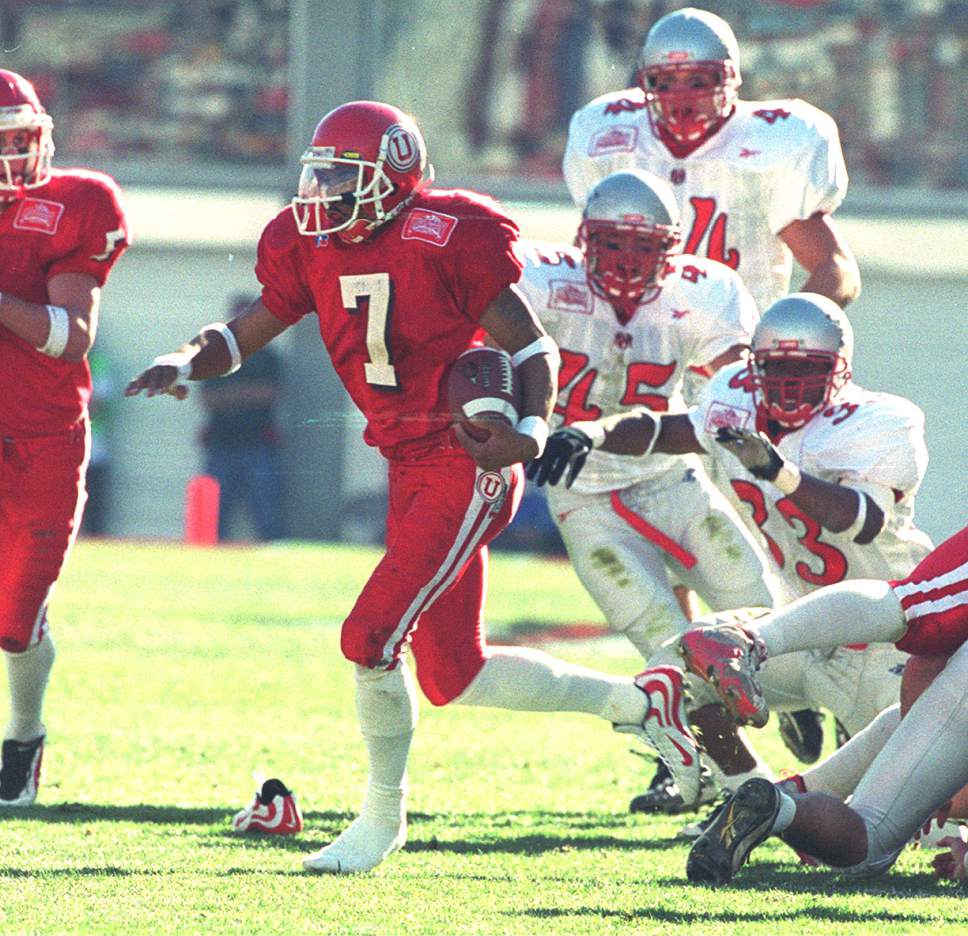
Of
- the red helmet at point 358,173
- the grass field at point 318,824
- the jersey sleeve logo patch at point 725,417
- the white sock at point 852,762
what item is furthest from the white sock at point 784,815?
the red helmet at point 358,173

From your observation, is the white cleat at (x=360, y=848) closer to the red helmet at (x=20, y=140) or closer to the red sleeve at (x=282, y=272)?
the red sleeve at (x=282, y=272)

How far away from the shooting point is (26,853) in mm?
4062

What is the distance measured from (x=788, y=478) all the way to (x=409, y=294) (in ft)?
2.88

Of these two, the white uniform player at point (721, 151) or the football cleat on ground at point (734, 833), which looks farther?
the white uniform player at point (721, 151)

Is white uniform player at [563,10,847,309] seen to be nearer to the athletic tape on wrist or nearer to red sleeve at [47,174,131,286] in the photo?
the athletic tape on wrist

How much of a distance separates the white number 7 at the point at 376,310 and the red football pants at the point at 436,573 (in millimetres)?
196

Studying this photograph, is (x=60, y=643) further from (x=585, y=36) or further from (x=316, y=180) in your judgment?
(x=585, y=36)

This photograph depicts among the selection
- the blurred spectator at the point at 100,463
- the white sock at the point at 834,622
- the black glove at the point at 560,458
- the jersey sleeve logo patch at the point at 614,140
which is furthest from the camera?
the blurred spectator at the point at 100,463

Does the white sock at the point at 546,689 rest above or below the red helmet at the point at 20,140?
below

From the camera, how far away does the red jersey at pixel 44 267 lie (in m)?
4.83

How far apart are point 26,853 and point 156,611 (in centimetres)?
562

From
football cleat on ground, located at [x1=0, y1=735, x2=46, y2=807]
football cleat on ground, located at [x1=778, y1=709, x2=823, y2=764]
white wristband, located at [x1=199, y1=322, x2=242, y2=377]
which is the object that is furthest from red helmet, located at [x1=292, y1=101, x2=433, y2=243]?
football cleat on ground, located at [x1=778, y1=709, x2=823, y2=764]

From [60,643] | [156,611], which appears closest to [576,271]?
[60,643]

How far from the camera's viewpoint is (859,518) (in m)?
4.37
